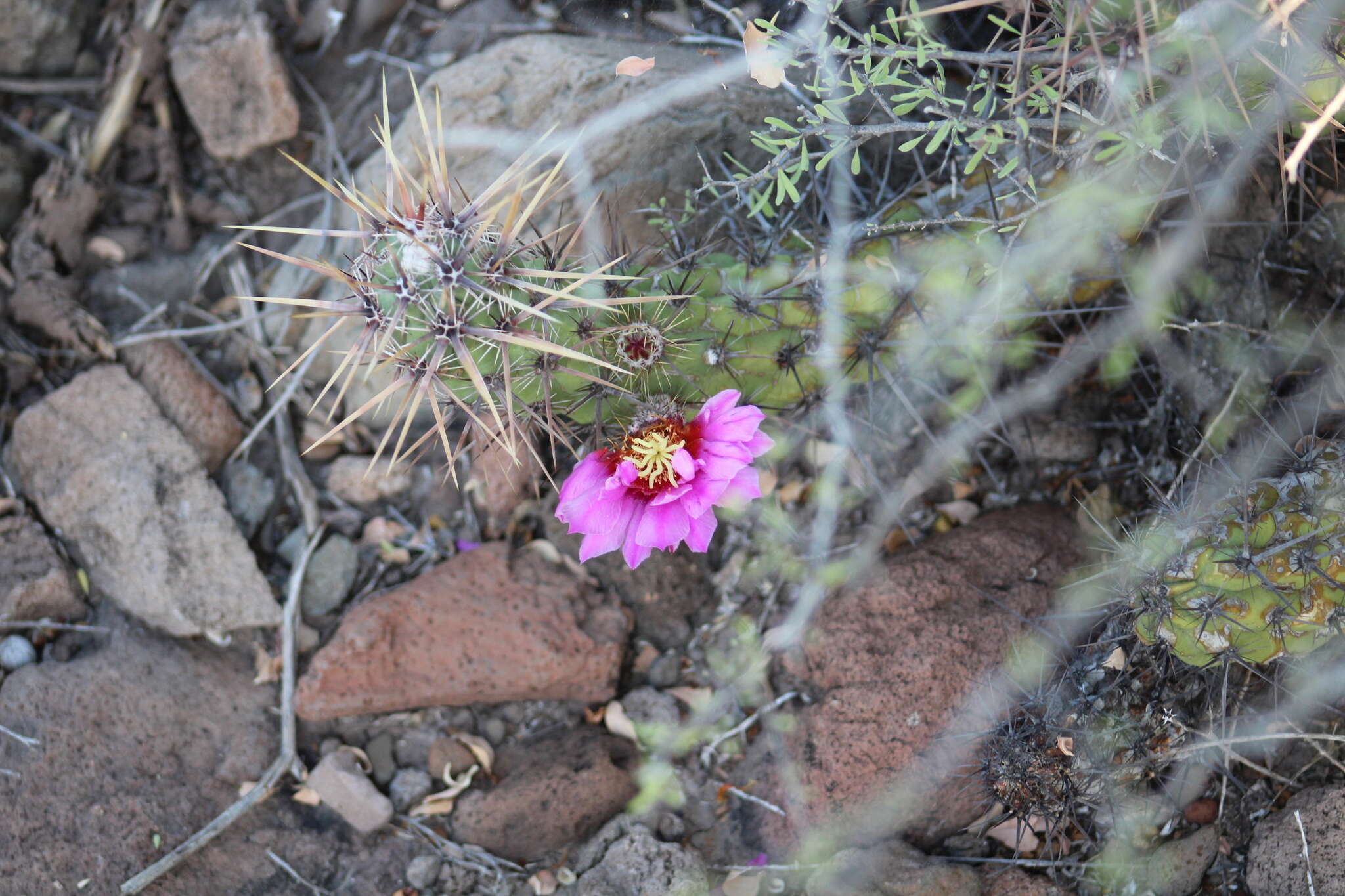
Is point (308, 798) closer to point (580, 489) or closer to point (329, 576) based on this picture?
point (329, 576)

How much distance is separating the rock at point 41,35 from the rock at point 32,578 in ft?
4.59

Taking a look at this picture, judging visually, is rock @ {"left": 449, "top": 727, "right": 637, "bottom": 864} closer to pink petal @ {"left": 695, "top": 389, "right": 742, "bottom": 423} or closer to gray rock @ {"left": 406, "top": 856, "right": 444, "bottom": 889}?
gray rock @ {"left": 406, "top": 856, "right": 444, "bottom": 889}

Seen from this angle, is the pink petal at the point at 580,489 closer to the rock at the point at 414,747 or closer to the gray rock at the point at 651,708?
the gray rock at the point at 651,708

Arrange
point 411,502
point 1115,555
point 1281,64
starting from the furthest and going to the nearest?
1. point 411,502
2. point 1115,555
3. point 1281,64

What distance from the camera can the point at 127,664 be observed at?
2.48 m

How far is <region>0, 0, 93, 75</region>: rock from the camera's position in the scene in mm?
2910

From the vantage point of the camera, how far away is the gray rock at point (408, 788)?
2459 mm

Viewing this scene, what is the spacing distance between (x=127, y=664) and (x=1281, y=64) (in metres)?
2.85

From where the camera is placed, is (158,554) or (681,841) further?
(158,554)

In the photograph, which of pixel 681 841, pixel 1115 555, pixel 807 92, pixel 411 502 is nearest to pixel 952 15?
pixel 807 92

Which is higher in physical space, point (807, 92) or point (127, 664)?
point (807, 92)

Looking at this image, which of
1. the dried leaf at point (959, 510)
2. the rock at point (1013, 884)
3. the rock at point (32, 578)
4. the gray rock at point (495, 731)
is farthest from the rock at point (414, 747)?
the dried leaf at point (959, 510)

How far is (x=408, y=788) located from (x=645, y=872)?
0.66 metres

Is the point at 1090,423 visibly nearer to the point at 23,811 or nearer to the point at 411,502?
the point at 411,502
